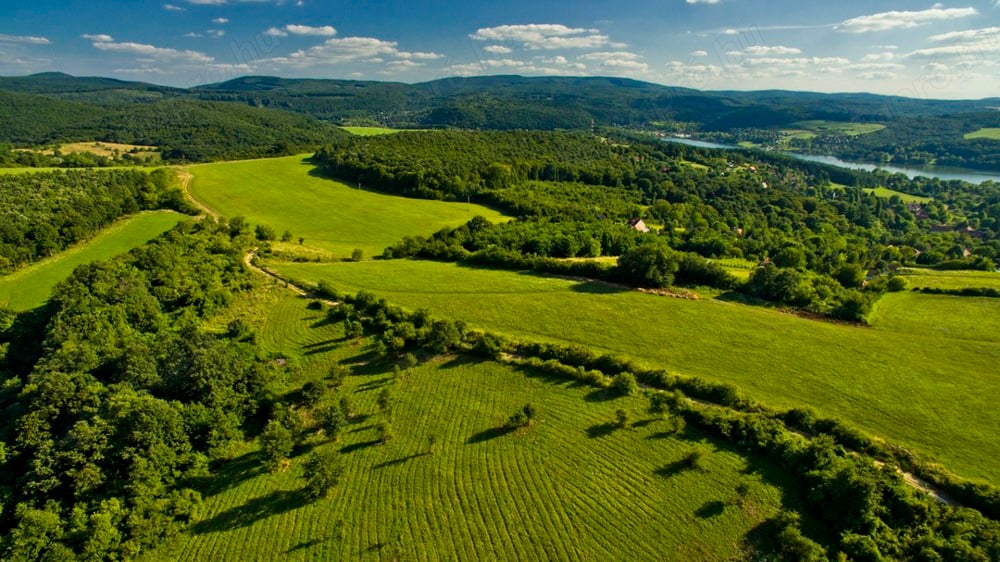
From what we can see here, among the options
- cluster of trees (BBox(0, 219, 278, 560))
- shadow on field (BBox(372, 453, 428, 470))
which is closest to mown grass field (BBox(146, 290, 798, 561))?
shadow on field (BBox(372, 453, 428, 470))

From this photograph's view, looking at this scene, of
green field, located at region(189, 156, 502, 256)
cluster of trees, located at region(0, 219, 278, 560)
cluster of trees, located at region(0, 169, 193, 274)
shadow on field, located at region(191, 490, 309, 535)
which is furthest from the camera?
green field, located at region(189, 156, 502, 256)

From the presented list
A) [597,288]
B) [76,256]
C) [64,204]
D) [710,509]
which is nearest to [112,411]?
[710,509]

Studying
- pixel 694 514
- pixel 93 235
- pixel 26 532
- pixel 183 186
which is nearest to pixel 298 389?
pixel 26 532

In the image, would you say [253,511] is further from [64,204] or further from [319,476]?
[64,204]

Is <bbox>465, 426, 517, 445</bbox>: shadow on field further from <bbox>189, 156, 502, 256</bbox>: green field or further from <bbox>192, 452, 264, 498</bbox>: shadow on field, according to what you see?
<bbox>189, 156, 502, 256</bbox>: green field

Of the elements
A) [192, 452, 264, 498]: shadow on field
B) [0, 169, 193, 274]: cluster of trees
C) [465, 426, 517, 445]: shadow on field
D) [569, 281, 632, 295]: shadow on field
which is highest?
[0, 169, 193, 274]: cluster of trees
